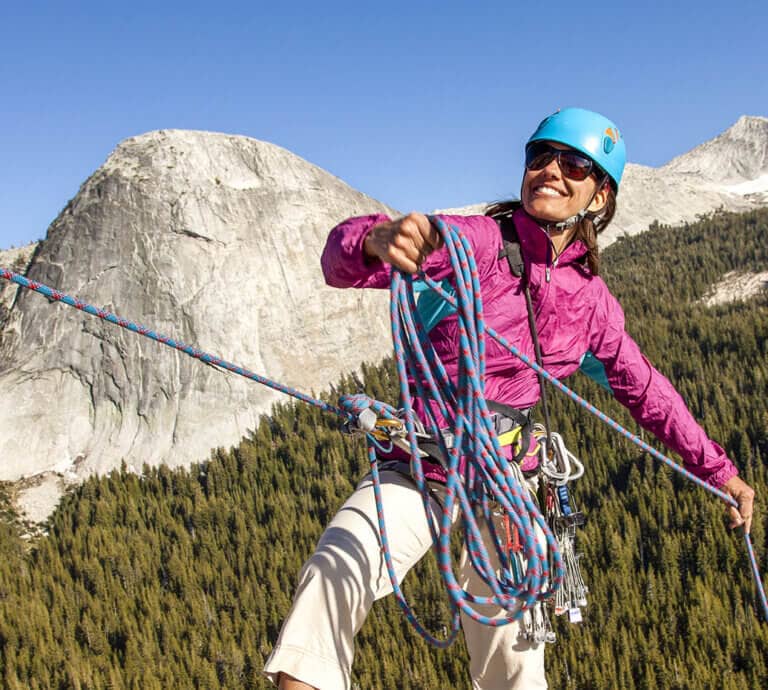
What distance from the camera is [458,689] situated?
25719mm

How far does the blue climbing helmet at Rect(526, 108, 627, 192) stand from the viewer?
384 cm

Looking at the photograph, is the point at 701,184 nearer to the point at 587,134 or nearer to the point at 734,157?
the point at 734,157

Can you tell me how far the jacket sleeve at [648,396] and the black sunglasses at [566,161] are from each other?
0.78m

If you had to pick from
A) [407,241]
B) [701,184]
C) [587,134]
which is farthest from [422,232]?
[701,184]

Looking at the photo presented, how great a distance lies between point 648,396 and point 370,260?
2.22m

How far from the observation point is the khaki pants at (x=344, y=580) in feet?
9.89

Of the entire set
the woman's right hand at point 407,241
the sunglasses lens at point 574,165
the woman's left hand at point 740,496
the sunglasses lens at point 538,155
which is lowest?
the woman's left hand at point 740,496

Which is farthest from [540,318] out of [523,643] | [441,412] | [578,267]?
[523,643]

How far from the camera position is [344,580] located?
3158mm

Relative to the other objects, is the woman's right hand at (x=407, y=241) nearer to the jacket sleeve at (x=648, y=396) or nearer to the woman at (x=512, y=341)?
the woman at (x=512, y=341)

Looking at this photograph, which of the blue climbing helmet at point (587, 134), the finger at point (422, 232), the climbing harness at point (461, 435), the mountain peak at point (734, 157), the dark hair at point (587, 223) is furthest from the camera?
the mountain peak at point (734, 157)

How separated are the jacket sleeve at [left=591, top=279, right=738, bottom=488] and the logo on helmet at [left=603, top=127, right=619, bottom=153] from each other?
839 millimetres

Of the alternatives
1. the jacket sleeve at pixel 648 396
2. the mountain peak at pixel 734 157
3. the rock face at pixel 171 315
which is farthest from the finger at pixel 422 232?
the mountain peak at pixel 734 157

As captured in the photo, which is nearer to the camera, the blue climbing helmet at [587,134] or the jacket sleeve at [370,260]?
the jacket sleeve at [370,260]
